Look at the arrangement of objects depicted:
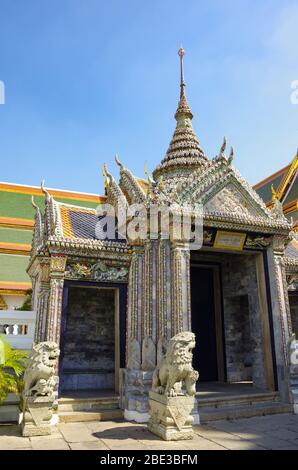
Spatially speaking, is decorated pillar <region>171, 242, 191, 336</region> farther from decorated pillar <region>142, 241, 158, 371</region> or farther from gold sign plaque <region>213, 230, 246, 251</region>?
gold sign plaque <region>213, 230, 246, 251</region>

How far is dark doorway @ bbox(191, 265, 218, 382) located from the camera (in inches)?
492

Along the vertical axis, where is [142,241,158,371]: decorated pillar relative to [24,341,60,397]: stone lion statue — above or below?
Answer: above

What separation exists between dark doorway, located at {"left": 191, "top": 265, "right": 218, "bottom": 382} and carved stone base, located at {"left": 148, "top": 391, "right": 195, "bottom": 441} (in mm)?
5646

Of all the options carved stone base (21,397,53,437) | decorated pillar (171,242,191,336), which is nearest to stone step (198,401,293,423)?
decorated pillar (171,242,191,336)

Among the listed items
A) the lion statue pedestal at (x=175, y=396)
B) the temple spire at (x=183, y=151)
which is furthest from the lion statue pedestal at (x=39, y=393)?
the temple spire at (x=183, y=151)

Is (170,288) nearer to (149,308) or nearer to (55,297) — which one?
(149,308)

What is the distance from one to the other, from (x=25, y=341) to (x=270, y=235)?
23.1 feet

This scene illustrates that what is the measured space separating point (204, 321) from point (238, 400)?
373 centimetres

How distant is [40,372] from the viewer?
701 centimetres

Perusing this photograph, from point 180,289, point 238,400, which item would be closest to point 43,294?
point 180,289

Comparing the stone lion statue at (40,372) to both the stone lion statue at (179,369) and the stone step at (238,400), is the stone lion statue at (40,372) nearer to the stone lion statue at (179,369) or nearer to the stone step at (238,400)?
the stone lion statue at (179,369)

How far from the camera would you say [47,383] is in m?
7.11

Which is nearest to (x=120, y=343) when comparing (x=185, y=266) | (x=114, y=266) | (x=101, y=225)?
(x=114, y=266)

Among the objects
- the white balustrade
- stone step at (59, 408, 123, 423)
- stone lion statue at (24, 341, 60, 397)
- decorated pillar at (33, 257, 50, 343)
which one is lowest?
stone step at (59, 408, 123, 423)
